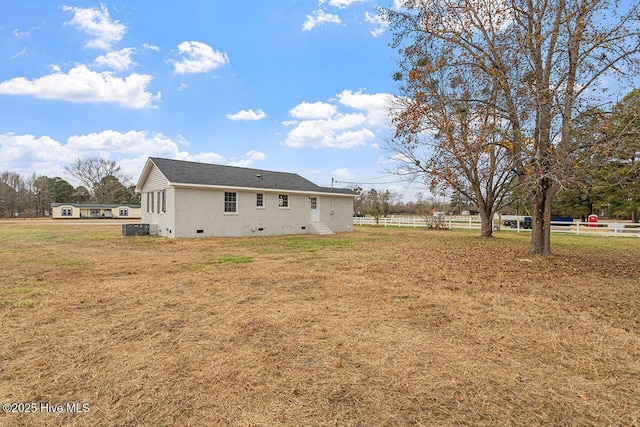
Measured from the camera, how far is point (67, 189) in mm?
58531

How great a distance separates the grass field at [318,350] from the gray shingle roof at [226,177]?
30.4 ft

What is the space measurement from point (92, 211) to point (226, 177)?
1771 inches

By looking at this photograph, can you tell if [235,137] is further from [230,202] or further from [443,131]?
[443,131]

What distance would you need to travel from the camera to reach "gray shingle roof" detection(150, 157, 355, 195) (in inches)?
612

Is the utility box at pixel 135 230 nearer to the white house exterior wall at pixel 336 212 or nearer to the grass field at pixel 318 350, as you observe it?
the grass field at pixel 318 350

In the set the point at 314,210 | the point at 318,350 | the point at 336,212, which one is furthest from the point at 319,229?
the point at 318,350

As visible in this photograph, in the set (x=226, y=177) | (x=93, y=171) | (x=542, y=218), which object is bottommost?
(x=542, y=218)

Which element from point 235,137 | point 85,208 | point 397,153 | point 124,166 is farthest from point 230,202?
point 124,166

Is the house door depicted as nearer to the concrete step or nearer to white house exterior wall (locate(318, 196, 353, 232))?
white house exterior wall (locate(318, 196, 353, 232))

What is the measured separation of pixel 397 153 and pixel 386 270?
11614 mm

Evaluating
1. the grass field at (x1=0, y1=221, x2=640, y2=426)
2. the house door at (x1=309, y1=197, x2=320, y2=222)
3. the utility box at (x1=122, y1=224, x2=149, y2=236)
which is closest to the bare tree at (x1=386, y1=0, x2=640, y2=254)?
the grass field at (x1=0, y1=221, x2=640, y2=426)

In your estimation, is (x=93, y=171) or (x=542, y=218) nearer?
(x=542, y=218)

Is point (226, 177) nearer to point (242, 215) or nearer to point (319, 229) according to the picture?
point (242, 215)

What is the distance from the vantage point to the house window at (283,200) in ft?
60.6
